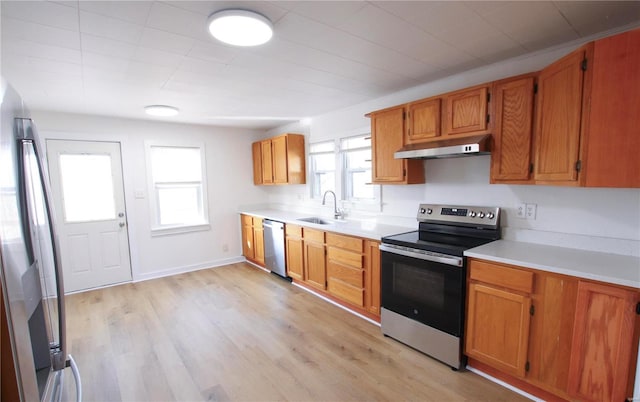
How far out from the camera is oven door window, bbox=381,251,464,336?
2156 mm

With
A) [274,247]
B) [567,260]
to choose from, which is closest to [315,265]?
[274,247]

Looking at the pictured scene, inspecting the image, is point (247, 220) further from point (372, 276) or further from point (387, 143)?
point (387, 143)

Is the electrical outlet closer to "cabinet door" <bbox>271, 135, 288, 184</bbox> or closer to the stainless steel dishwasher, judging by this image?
the stainless steel dishwasher

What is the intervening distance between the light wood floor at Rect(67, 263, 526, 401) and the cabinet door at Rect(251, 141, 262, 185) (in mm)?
2132

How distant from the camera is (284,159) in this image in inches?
175

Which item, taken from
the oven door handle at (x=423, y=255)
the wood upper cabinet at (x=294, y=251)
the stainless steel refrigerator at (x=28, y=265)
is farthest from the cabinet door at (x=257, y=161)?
the stainless steel refrigerator at (x=28, y=265)

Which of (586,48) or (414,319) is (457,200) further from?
(586,48)

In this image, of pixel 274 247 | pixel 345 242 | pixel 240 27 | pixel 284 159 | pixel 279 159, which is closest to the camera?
pixel 240 27

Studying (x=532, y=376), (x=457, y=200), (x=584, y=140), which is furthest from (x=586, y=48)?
(x=532, y=376)

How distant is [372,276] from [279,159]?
2.46m

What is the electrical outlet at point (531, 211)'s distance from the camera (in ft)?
7.38

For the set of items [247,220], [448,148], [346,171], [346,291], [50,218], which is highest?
[448,148]

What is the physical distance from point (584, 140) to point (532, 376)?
1476mm

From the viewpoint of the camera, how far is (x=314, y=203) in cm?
444
